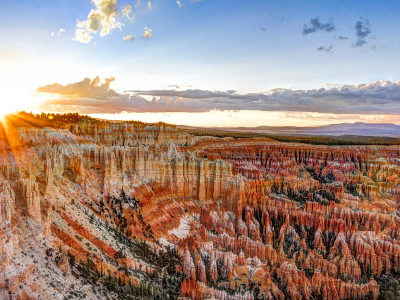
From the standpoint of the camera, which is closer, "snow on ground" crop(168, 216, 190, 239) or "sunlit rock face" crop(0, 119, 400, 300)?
"sunlit rock face" crop(0, 119, 400, 300)

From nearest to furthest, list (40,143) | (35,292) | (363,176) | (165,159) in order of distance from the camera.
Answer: (35,292), (40,143), (165,159), (363,176)

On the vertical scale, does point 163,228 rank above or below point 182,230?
above

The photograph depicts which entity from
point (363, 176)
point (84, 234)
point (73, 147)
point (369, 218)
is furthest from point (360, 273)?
point (363, 176)

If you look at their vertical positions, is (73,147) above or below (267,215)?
above

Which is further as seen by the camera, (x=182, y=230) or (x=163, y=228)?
(x=182, y=230)

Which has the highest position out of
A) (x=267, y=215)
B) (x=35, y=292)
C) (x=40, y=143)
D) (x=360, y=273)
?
(x=40, y=143)

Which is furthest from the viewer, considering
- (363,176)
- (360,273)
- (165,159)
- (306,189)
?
(363,176)

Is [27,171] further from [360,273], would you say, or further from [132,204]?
[360,273]

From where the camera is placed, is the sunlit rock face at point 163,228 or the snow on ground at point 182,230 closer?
the sunlit rock face at point 163,228
